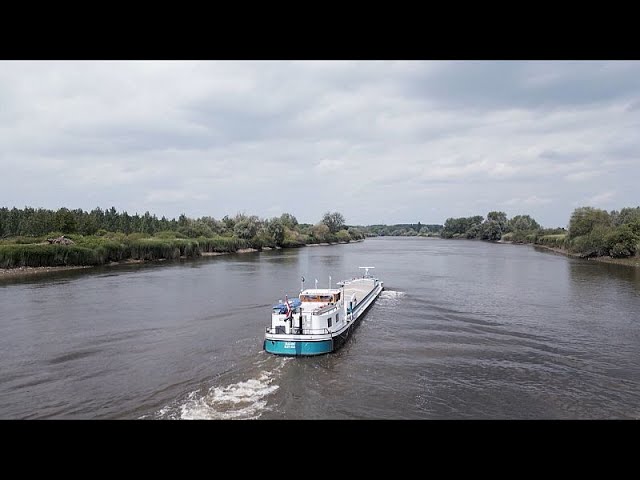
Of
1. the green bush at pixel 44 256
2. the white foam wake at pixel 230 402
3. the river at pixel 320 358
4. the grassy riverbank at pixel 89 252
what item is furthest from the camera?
the grassy riverbank at pixel 89 252

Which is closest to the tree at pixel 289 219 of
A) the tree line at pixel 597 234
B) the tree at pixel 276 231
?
the tree at pixel 276 231

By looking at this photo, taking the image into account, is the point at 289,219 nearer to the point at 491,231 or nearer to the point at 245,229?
the point at 245,229

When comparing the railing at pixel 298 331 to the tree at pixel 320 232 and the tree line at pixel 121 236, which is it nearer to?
the tree line at pixel 121 236

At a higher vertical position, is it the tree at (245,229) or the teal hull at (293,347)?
the tree at (245,229)

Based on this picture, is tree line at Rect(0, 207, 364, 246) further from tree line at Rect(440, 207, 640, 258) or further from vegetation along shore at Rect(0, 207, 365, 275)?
tree line at Rect(440, 207, 640, 258)

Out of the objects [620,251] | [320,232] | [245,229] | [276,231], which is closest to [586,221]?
[620,251]

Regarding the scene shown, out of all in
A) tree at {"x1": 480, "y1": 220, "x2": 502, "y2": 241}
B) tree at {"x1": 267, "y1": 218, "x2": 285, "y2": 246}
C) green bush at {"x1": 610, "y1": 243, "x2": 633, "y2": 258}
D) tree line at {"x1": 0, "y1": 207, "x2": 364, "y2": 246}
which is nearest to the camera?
green bush at {"x1": 610, "y1": 243, "x2": 633, "y2": 258}

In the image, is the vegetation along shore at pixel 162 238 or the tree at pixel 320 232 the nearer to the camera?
the vegetation along shore at pixel 162 238

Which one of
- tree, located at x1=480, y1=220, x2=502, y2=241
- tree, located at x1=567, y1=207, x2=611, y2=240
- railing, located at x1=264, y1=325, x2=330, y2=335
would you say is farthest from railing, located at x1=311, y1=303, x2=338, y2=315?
tree, located at x1=480, y1=220, x2=502, y2=241
